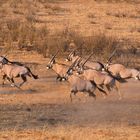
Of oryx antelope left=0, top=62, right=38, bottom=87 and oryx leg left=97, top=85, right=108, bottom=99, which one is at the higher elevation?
oryx antelope left=0, top=62, right=38, bottom=87

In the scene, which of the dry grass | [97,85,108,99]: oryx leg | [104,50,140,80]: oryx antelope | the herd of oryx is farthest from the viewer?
[104,50,140,80]: oryx antelope

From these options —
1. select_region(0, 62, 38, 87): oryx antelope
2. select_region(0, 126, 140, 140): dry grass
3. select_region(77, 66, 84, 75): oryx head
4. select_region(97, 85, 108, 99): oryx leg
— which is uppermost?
select_region(0, 126, 140, 140): dry grass

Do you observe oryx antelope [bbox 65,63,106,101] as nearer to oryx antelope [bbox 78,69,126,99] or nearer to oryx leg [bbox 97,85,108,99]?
oryx leg [bbox 97,85,108,99]

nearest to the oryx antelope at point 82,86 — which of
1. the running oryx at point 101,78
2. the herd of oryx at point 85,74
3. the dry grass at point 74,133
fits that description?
the herd of oryx at point 85,74

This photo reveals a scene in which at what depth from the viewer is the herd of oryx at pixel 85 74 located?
15.6m

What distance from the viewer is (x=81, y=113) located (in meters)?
14.2

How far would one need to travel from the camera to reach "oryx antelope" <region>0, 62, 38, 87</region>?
1703cm

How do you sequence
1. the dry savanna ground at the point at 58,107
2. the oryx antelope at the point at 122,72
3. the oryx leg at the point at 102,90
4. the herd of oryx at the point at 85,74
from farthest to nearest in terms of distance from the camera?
the oryx antelope at the point at 122,72 → the oryx leg at the point at 102,90 → the herd of oryx at the point at 85,74 → the dry savanna ground at the point at 58,107

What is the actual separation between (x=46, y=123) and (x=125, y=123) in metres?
1.59

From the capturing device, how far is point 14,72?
17094 mm

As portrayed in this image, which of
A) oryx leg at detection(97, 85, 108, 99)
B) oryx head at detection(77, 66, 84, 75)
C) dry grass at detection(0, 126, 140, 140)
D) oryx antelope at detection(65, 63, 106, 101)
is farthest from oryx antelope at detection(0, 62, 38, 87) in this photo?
dry grass at detection(0, 126, 140, 140)

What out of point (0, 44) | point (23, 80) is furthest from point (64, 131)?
point (0, 44)

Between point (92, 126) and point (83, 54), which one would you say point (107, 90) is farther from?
point (83, 54)

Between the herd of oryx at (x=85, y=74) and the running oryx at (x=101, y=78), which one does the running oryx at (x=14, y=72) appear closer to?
the herd of oryx at (x=85, y=74)
